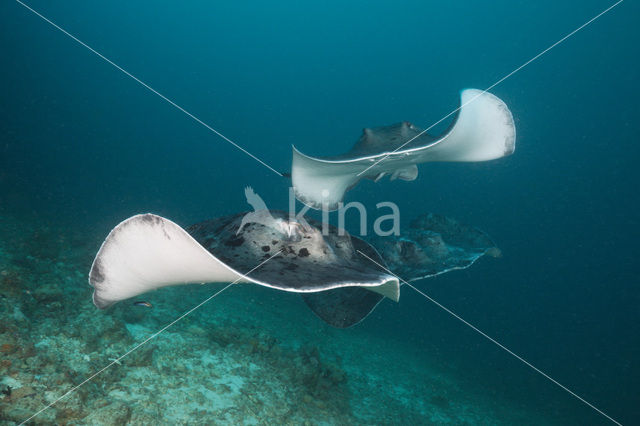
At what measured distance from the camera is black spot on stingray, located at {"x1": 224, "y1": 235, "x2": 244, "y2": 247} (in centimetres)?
249

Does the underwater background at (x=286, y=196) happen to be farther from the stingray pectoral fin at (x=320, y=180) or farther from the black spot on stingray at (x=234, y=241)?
the stingray pectoral fin at (x=320, y=180)

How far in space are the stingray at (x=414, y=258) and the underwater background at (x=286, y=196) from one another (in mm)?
1837

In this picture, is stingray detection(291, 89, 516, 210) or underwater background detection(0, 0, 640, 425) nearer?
stingray detection(291, 89, 516, 210)

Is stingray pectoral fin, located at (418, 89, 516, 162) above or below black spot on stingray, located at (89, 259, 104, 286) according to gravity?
above

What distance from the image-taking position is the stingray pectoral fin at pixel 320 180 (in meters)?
4.29

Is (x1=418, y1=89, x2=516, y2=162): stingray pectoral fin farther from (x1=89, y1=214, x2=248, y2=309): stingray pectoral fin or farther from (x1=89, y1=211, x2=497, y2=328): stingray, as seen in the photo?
(x1=89, y1=214, x2=248, y2=309): stingray pectoral fin

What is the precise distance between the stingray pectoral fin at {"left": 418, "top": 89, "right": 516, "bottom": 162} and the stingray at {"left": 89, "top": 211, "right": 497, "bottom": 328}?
1413 millimetres

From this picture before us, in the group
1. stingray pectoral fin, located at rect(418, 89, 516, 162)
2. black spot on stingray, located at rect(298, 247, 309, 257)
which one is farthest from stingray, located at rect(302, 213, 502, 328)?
stingray pectoral fin, located at rect(418, 89, 516, 162)

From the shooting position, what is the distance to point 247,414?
11.6 feet

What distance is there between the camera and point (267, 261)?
7.24 ft

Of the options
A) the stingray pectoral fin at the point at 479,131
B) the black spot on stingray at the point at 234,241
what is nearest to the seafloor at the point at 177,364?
the black spot on stingray at the point at 234,241

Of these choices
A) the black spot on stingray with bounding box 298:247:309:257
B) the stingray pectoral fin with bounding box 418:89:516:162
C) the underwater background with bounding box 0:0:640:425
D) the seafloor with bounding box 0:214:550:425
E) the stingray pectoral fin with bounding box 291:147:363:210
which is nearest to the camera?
the black spot on stingray with bounding box 298:247:309:257

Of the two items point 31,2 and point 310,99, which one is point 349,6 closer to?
point 310,99

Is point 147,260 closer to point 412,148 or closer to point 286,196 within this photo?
point 412,148
